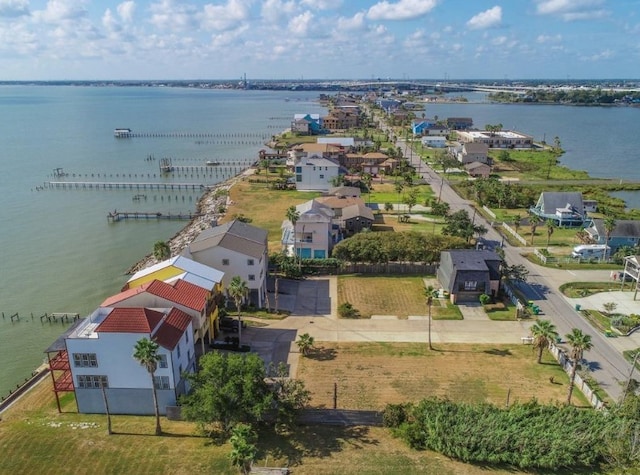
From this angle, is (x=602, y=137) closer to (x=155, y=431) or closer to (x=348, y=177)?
(x=348, y=177)

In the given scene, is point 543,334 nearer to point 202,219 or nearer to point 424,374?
point 424,374

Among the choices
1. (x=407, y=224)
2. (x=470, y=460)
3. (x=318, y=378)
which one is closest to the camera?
(x=470, y=460)

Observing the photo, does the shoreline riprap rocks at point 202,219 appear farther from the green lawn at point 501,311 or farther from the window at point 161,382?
the green lawn at point 501,311

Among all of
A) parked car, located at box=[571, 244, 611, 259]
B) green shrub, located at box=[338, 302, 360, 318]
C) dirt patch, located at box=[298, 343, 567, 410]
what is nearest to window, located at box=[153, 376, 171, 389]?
dirt patch, located at box=[298, 343, 567, 410]

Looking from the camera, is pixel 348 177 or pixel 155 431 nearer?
pixel 155 431

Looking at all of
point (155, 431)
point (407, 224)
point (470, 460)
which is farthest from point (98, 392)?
point (407, 224)

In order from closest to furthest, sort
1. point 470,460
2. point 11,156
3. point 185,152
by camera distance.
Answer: point 470,460, point 11,156, point 185,152
